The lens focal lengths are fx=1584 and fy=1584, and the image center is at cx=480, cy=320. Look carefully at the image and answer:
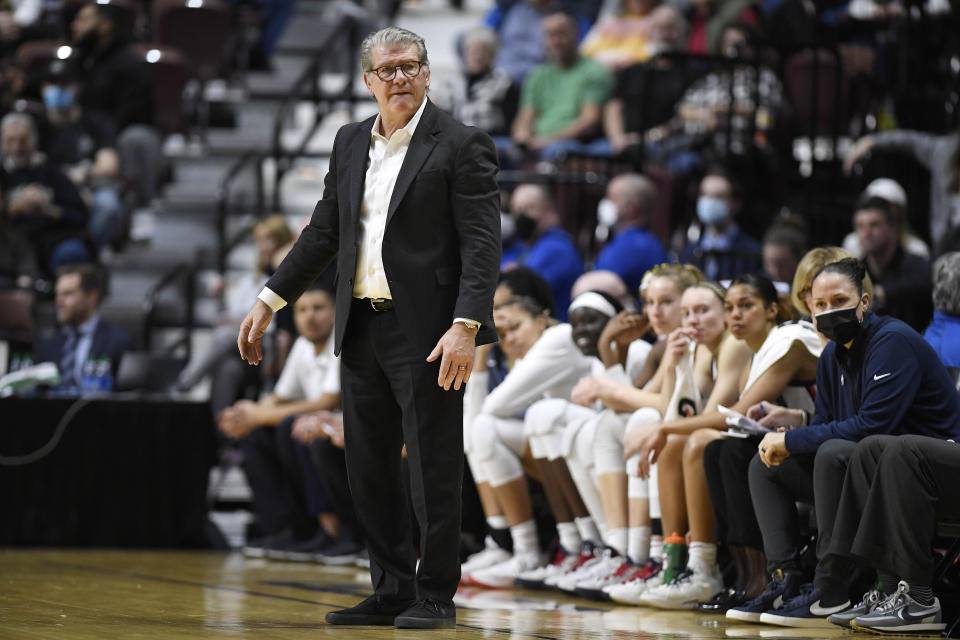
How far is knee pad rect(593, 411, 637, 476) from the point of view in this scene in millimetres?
6195

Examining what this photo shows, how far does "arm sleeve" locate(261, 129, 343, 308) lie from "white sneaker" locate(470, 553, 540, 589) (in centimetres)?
221

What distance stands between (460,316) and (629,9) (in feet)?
23.8

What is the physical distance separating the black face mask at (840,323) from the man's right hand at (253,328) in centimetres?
175

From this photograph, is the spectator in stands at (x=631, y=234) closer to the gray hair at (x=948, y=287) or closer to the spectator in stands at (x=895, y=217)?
the spectator in stands at (x=895, y=217)

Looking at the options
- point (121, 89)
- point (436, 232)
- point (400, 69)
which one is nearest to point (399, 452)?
point (436, 232)

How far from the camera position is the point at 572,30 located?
413 inches

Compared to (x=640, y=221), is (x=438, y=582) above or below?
below

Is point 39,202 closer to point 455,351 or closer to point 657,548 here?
point 657,548

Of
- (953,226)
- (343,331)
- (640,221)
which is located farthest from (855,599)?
(640,221)

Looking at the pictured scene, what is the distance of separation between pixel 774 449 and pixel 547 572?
63.7 inches

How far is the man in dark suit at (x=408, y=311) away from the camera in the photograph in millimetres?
4547

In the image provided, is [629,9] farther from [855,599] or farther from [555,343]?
[855,599]

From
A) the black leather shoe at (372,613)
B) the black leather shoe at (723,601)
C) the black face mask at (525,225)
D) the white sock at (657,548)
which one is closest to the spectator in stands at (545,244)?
the black face mask at (525,225)

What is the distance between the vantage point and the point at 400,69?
4.57m
